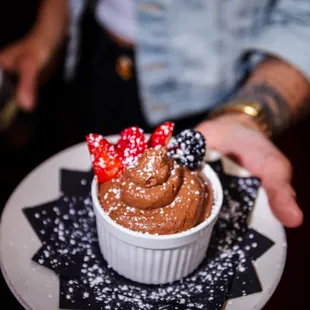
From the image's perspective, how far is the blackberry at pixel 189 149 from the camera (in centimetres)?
86

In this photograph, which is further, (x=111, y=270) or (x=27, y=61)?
(x=27, y=61)

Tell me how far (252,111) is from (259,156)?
0.23m

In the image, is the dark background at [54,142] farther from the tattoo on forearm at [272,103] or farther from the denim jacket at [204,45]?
the denim jacket at [204,45]

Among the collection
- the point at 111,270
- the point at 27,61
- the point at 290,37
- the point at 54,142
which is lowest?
the point at 54,142

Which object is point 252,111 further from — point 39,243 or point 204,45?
point 39,243

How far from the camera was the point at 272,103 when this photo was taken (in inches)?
51.7

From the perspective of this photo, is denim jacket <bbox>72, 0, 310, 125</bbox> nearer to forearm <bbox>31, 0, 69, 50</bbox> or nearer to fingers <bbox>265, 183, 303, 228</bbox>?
forearm <bbox>31, 0, 69, 50</bbox>

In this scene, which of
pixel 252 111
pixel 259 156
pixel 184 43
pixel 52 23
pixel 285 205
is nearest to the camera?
pixel 285 205

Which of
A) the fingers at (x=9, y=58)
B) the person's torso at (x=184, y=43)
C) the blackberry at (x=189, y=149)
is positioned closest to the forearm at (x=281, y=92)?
the person's torso at (x=184, y=43)

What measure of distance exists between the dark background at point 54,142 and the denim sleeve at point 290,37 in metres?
0.57

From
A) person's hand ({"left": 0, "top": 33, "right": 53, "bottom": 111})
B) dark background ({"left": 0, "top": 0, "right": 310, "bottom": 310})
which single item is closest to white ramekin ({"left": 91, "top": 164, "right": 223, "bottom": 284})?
dark background ({"left": 0, "top": 0, "right": 310, "bottom": 310})

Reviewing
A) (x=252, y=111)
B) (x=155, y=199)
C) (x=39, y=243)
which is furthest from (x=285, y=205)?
(x=39, y=243)

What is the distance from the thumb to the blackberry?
0.67m

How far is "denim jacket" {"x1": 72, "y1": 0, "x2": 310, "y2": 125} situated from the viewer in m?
1.32
